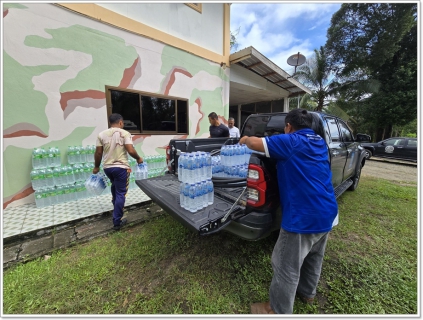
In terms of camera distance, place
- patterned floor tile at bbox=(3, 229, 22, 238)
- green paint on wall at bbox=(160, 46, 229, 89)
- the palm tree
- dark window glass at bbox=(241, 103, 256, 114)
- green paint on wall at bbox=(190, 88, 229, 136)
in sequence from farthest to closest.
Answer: the palm tree
dark window glass at bbox=(241, 103, 256, 114)
green paint on wall at bbox=(190, 88, 229, 136)
green paint on wall at bbox=(160, 46, 229, 89)
patterned floor tile at bbox=(3, 229, 22, 238)

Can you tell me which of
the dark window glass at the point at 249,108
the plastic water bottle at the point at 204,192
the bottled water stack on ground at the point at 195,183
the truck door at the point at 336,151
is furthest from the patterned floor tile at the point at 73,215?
the dark window glass at the point at 249,108

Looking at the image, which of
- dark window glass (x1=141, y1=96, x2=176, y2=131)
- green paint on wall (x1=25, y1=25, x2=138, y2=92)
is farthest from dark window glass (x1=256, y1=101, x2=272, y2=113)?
green paint on wall (x1=25, y1=25, x2=138, y2=92)

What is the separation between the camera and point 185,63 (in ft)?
18.8

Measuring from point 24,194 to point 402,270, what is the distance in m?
6.27

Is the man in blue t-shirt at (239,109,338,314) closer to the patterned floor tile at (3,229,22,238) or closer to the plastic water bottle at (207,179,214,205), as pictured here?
the plastic water bottle at (207,179,214,205)

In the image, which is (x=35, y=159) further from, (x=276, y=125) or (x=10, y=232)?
(x=276, y=125)

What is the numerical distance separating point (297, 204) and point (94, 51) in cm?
522

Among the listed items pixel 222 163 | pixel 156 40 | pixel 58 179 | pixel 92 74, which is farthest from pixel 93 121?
pixel 222 163

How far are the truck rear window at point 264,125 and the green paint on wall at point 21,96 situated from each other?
4148 millimetres

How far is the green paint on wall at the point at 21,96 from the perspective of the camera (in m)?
3.32

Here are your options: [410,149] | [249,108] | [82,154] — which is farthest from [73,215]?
[410,149]

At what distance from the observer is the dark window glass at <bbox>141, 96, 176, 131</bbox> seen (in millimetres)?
5105

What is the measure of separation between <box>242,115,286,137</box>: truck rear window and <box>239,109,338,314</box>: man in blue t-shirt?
1506 mm

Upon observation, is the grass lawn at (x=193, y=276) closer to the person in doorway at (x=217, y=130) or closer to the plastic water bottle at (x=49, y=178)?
the plastic water bottle at (x=49, y=178)
